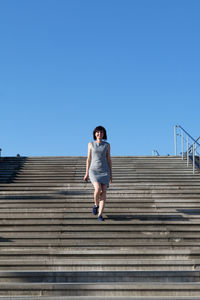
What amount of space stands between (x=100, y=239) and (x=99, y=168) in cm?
112

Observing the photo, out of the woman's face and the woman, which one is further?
the woman's face

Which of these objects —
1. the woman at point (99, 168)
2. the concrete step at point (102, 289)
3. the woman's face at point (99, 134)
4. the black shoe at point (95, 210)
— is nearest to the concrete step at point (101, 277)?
the concrete step at point (102, 289)

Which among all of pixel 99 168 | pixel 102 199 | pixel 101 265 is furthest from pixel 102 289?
pixel 99 168

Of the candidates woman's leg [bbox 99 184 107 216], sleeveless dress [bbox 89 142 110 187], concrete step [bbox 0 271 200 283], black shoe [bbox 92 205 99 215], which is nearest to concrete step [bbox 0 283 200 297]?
concrete step [bbox 0 271 200 283]

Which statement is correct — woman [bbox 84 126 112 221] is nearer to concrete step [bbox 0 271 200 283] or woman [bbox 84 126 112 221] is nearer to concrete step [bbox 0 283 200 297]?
concrete step [bbox 0 271 200 283]

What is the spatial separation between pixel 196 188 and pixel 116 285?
3.86 m

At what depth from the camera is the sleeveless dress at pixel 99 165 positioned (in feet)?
19.9

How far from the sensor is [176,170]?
9320mm

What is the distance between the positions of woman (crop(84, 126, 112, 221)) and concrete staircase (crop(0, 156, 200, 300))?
31 centimetres

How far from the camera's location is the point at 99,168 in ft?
20.1

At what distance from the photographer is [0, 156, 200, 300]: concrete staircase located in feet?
14.4

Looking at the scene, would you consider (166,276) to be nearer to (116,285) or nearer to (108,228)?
(116,285)

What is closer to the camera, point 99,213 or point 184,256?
point 184,256

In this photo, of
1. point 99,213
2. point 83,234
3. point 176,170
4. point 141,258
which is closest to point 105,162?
point 99,213
